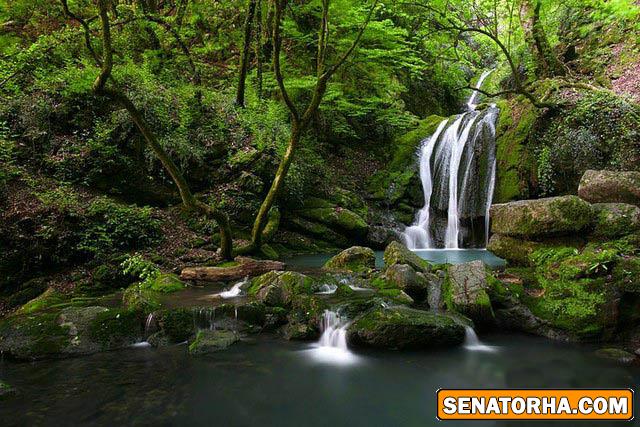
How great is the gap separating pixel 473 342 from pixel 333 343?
1957 millimetres

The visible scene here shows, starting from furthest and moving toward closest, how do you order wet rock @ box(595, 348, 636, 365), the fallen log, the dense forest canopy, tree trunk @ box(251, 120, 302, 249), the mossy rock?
1. the dense forest canopy
2. tree trunk @ box(251, 120, 302, 249)
3. the fallen log
4. the mossy rock
5. wet rock @ box(595, 348, 636, 365)

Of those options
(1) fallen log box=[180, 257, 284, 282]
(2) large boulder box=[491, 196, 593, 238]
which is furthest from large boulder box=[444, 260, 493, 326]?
(1) fallen log box=[180, 257, 284, 282]

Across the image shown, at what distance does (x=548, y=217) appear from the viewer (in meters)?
6.64

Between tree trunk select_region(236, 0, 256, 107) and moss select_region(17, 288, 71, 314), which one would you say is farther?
tree trunk select_region(236, 0, 256, 107)

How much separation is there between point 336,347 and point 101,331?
3348 mm

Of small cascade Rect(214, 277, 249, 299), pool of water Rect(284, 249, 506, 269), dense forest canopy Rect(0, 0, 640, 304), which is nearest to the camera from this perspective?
small cascade Rect(214, 277, 249, 299)

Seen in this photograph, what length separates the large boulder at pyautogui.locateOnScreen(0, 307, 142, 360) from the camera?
16.8 feet

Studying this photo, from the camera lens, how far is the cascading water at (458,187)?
13.5 meters

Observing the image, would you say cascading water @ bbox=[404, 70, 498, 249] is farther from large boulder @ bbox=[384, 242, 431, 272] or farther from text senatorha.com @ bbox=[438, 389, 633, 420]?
text senatorha.com @ bbox=[438, 389, 633, 420]

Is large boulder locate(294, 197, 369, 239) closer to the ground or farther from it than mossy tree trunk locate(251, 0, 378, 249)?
closer to the ground

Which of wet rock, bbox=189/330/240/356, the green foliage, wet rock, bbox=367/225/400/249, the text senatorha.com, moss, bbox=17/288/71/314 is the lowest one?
the text senatorha.com

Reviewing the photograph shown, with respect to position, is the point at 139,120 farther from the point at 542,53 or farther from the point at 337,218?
the point at 542,53

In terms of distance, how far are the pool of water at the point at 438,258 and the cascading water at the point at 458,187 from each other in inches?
33.4

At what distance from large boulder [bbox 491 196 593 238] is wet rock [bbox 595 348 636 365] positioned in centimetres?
238
